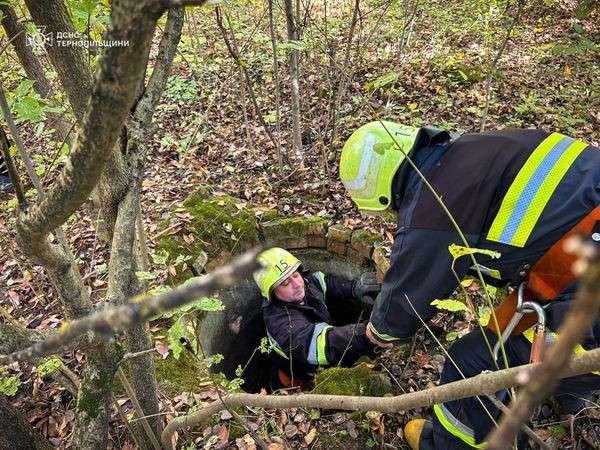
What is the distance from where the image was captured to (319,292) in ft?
16.3

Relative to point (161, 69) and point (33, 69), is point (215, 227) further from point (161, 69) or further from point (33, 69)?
point (161, 69)

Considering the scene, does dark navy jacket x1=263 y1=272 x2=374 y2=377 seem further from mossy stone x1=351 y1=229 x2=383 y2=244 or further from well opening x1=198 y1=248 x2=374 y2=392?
mossy stone x1=351 y1=229 x2=383 y2=244

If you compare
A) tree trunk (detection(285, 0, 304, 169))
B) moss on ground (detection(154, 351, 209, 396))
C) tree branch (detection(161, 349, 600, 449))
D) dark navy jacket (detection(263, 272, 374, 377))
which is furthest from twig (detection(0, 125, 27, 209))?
tree trunk (detection(285, 0, 304, 169))

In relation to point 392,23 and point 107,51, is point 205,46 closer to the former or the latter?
point 392,23

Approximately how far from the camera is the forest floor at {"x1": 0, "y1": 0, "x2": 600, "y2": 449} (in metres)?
2.93

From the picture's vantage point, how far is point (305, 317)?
15.3 feet

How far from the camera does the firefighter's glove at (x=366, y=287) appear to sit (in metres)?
→ 4.47

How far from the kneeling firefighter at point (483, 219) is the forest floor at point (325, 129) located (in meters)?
0.35

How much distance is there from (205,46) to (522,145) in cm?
734

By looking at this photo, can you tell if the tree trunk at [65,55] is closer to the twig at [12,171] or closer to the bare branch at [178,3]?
the twig at [12,171]

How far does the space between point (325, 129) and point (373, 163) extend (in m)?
2.81

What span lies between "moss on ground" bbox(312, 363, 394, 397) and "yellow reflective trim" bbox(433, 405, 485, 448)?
0.44 meters

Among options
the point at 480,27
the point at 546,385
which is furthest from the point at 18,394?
the point at 480,27

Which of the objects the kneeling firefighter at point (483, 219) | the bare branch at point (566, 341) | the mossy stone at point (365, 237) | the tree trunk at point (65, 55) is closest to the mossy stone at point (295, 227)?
the mossy stone at point (365, 237)
